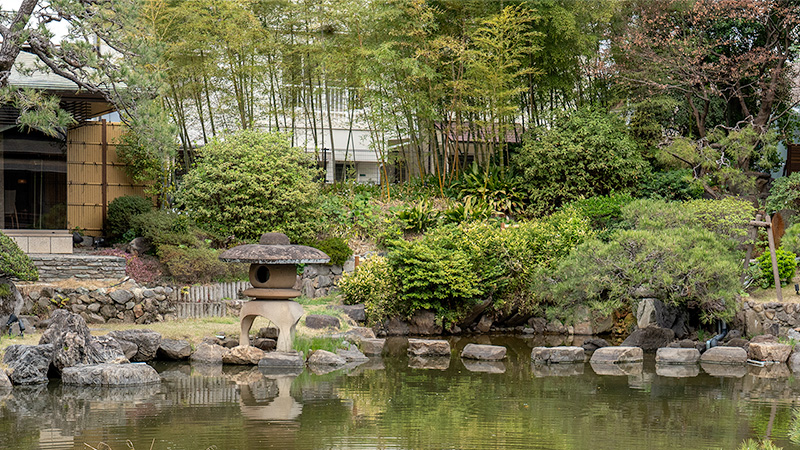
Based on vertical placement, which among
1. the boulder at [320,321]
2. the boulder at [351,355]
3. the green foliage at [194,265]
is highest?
the green foliage at [194,265]

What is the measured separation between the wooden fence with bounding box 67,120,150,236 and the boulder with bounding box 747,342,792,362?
12.3 metres

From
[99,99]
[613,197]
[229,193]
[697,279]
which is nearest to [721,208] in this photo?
[697,279]

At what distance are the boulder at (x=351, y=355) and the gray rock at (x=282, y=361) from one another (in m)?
0.85

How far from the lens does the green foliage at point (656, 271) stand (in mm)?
12188

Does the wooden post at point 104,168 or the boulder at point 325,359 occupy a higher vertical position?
the wooden post at point 104,168

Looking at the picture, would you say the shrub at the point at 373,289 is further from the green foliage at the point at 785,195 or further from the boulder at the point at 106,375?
the green foliage at the point at 785,195

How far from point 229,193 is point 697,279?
330 inches

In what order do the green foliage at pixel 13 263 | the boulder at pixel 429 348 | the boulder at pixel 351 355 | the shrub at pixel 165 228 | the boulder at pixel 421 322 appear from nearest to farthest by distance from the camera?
the green foliage at pixel 13 263 < the boulder at pixel 351 355 < the boulder at pixel 429 348 < the shrub at pixel 165 228 < the boulder at pixel 421 322

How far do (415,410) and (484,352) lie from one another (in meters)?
3.89

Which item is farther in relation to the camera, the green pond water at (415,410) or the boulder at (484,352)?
the boulder at (484,352)

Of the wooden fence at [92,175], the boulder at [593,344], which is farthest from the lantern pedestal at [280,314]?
the wooden fence at [92,175]

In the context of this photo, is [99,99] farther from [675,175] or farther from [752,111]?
[752,111]

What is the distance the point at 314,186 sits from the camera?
15.9m

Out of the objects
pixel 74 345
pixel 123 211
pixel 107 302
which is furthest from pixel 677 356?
pixel 123 211
